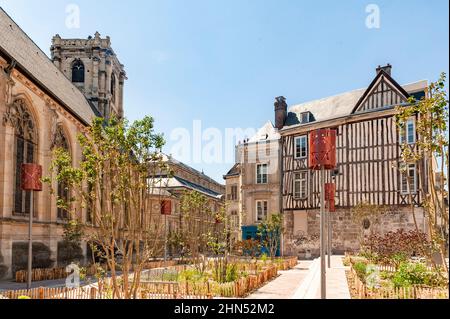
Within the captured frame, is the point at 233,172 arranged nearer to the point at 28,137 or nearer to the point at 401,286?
the point at 28,137

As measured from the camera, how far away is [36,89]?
62.1 feet

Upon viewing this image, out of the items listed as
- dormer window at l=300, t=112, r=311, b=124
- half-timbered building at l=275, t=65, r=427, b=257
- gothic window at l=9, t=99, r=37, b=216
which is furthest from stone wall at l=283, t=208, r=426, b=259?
gothic window at l=9, t=99, r=37, b=216

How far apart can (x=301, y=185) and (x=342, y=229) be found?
4.08m

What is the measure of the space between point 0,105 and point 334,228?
67.8 feet

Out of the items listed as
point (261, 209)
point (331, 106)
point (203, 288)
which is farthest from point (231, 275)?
point (331, 106)

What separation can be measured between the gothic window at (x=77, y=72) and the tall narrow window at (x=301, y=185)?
18673 mm

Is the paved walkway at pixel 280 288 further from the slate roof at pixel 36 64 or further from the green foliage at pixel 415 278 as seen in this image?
the slate roof at pixel 36 64

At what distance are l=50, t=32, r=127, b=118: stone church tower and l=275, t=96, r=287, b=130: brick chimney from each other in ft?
43.3

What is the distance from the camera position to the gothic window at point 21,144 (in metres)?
17.2

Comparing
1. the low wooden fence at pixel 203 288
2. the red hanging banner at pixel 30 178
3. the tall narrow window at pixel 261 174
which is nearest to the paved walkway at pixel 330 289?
the low wooden fence at pixel 203 288

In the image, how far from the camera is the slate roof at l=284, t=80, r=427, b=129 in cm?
2832

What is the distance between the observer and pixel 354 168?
1110 inches

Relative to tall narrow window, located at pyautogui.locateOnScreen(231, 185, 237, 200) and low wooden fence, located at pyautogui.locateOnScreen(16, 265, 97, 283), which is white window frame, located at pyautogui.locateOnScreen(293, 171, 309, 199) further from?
low wooden fence, located at pyautogui.locateOnScreen(16, 265, 97, 283)
